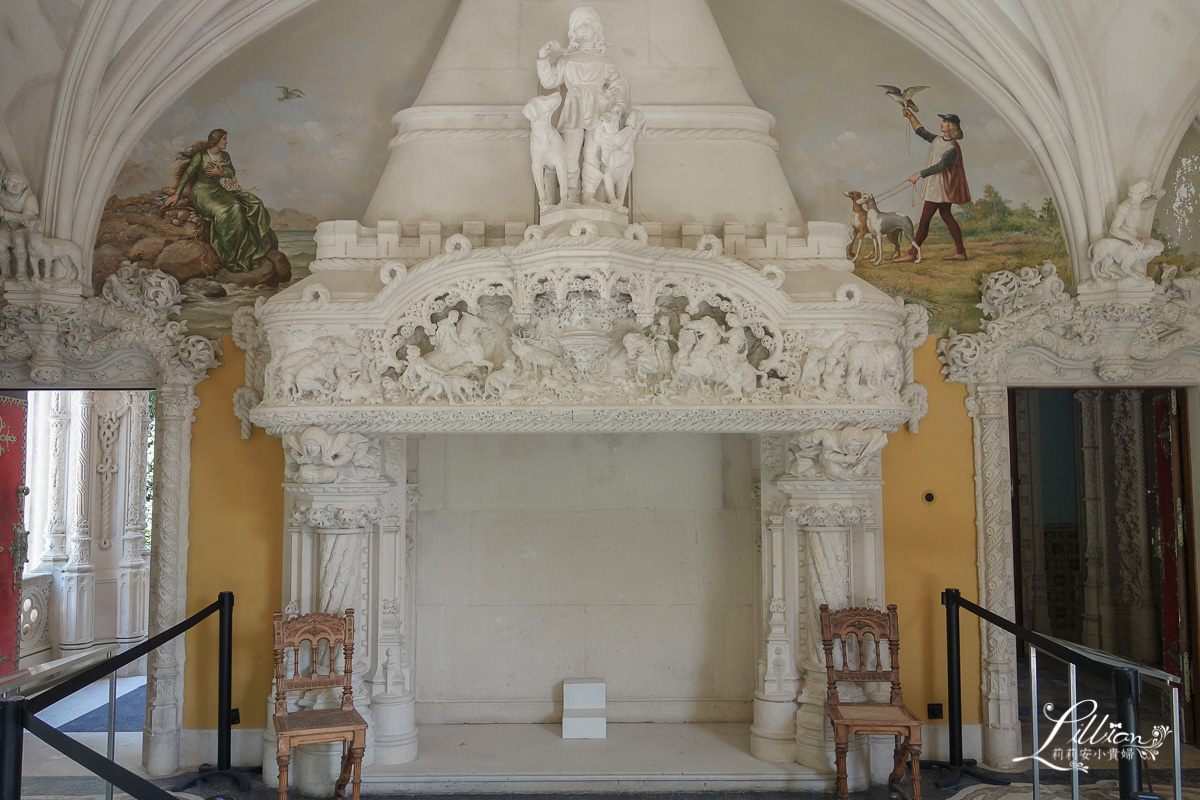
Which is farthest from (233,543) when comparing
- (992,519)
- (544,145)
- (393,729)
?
(992,519)

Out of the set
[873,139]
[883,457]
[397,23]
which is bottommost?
[883,457]

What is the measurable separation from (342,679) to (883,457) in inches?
145

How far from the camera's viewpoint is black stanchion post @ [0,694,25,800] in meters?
3.15

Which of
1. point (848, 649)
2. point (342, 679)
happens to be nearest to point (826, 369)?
point (848, 649)

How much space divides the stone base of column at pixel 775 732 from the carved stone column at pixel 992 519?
1.36 m

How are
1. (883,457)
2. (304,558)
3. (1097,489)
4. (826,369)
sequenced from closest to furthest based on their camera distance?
1. (826,369)
2. (304,558)
3. (883,457)
4. (1097,489)

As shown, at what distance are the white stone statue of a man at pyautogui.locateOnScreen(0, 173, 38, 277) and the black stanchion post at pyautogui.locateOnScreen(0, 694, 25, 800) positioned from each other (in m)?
3.35

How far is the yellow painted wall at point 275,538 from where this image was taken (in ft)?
20.0

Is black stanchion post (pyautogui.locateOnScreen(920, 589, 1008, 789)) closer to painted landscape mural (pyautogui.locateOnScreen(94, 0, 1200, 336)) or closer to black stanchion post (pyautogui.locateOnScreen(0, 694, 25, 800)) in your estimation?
painted landscape mural (pyautogui.locateOnScreen(94, 0, 1200, 336))

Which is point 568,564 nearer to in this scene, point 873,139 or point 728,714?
point 728,714

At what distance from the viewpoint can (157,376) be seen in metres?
6.12

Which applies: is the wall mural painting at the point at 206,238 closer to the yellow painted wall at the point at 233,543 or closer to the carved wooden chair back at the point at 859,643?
the yellow painted wall at the point at 233,543

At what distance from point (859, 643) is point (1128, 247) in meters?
3.01

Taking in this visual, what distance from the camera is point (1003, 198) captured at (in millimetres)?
6309
